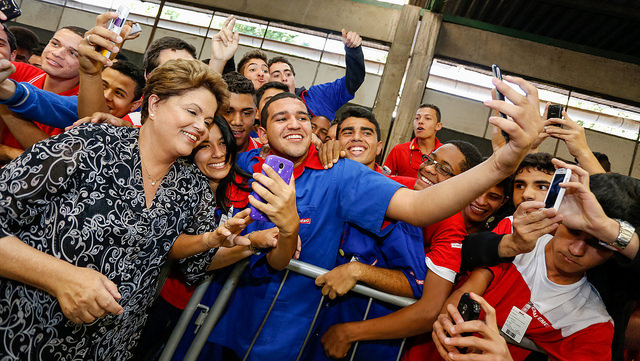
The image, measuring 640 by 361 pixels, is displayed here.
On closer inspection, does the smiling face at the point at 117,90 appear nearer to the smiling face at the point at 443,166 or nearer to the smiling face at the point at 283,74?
the smiling face at the point at 283,74

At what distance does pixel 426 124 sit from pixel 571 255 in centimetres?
360

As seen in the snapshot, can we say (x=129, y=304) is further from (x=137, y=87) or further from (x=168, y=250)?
(x=137, y=87)

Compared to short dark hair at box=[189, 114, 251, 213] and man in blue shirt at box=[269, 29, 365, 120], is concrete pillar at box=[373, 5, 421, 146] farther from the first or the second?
short dark hair at box=[189, 114, 251, 213]

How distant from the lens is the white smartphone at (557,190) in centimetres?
173

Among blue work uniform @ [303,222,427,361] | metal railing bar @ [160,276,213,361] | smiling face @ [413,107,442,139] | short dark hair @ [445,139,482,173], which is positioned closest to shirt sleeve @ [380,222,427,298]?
blue work uniform @ [303,222,427,361]

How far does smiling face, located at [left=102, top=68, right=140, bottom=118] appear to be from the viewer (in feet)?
9.56

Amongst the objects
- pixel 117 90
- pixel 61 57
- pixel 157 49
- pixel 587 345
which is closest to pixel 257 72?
pixel 157 49

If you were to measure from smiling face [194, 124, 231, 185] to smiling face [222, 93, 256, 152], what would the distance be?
2.05ft

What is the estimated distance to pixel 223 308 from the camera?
1917 millimetres

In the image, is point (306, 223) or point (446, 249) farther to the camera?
point (446, 249)

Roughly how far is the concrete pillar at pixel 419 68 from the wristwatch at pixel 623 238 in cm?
665

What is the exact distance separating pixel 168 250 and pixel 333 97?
3188 millimetres

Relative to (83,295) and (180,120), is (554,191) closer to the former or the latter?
(180,120)

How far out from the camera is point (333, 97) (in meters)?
4.52
